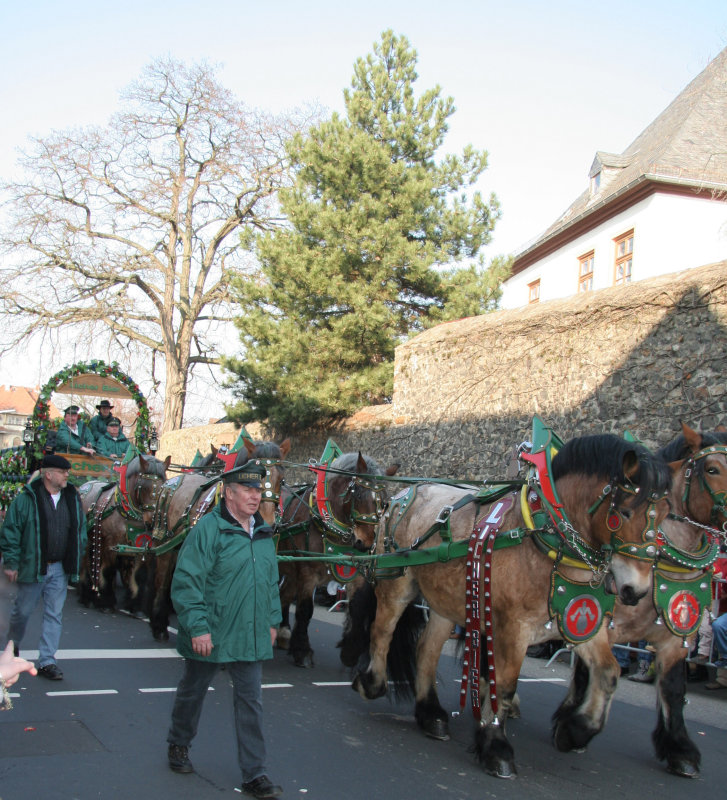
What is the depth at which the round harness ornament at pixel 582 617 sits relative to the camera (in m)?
4.69

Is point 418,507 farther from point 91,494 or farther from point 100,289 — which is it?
point 100,289

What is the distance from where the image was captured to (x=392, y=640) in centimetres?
627

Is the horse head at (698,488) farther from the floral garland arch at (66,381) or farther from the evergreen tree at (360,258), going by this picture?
the evergreen tree at (360,258)

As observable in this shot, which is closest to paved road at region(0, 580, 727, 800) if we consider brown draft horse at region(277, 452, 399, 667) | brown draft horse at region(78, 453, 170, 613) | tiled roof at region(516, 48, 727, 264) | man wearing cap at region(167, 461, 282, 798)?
man wearing cap at region(167, 461, 282, 798)

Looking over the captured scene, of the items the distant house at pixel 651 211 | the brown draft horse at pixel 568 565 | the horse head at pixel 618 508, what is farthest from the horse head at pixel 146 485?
the distant house at pixel 651 211

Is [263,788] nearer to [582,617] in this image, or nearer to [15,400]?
[582,617]

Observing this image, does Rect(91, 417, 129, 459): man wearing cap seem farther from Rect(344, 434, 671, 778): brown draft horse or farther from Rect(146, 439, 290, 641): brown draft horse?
Rect(344, 434, 671, 778): brown draft horse

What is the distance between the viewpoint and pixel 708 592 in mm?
5402

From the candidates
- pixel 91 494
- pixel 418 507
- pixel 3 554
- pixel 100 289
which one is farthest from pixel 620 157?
pixel 3 554

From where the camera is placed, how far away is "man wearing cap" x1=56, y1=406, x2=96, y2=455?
12.3 metres

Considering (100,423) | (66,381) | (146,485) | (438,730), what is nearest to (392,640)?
(438,730)

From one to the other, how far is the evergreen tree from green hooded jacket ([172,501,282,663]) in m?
13.7

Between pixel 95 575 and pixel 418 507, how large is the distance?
5846mm

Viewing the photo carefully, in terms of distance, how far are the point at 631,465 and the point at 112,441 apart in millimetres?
10292
